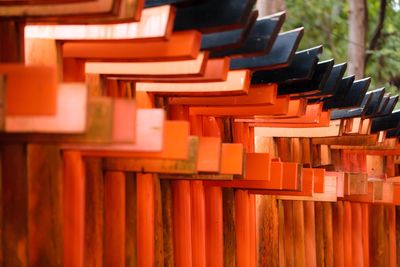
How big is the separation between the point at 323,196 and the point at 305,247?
1292mm

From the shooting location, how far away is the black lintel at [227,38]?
6691 mm

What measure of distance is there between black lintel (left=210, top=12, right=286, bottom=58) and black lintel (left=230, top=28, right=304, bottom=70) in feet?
1.80

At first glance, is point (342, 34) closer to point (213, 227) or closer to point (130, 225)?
point (213, 227)

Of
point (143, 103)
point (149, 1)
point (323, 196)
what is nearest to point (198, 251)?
point (143, 103)

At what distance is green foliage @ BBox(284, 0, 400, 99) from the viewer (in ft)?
77.0

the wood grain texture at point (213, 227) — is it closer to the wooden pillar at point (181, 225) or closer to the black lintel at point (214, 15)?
the wooden pillar at point (181, 225)

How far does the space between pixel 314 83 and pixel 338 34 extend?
17.8 meters

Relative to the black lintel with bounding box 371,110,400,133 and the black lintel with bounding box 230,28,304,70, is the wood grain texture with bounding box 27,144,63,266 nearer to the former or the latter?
the black lintel with bounding box 230,28,304,70

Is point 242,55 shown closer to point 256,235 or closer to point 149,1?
point 149,1

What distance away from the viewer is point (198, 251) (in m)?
9.25

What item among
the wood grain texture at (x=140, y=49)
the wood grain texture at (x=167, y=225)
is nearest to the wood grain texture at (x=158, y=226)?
the wood grain texture at (x=167, y=225)

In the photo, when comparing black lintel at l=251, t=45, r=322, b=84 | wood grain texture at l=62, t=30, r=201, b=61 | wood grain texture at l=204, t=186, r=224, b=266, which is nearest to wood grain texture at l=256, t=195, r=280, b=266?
wood grain texture at l=204, t=186, r=224, b=266

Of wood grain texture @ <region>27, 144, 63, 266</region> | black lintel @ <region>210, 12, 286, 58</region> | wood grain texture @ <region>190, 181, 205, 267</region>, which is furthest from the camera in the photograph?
wood grain texture @ <region>190, 181, 205, 267</region>

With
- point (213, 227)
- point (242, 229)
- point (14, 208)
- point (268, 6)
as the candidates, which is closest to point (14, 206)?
point (14, 208)
